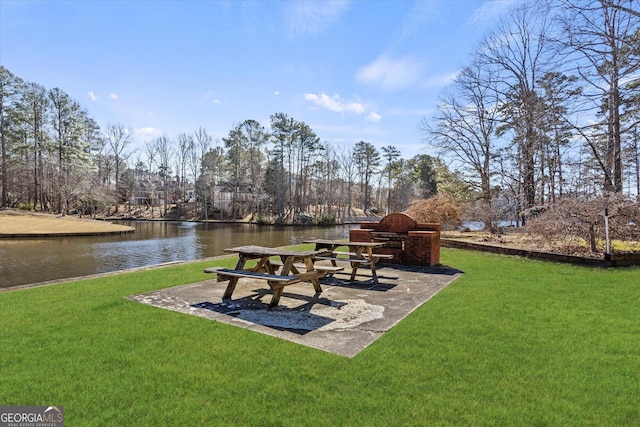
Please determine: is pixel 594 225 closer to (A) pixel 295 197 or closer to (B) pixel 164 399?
(B) pixel 164 399

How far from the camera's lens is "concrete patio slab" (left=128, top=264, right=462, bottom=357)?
3.48 m

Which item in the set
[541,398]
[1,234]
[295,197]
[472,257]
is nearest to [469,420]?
[541,398]

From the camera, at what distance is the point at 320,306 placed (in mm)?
4535

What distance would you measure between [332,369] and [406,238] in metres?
5.89

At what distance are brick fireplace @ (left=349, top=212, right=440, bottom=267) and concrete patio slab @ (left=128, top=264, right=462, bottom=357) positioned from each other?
1429mm

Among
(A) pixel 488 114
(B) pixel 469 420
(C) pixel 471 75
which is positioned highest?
Result: (C) pixel 471 75

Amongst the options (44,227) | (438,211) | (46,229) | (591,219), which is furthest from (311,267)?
(44,227)

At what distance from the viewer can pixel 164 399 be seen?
2250 mm

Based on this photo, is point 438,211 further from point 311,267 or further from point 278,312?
point 278,312

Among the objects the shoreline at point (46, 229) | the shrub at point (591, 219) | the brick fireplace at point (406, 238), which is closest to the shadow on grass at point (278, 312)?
the brick fireplace at point (406, 238)

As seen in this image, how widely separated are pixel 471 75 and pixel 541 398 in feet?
64.3

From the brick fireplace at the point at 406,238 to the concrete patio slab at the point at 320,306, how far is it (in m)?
1.43

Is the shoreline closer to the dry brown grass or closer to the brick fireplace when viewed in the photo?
the dry brown grass

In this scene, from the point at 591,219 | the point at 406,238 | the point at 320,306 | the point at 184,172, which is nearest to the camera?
the point at 320,306
